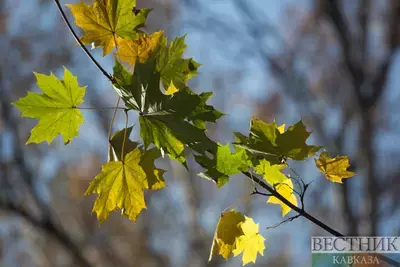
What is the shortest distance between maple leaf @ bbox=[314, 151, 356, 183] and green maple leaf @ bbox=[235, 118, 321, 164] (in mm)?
11

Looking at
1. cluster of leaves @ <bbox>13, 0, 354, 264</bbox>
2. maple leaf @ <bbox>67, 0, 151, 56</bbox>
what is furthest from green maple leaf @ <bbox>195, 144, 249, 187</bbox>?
maple leaf @ <bbox>67, 0, 151, 56</bbox>

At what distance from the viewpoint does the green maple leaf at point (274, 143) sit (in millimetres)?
353

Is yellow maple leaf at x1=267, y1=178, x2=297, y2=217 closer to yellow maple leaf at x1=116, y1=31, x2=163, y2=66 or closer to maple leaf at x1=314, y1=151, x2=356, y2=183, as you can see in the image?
maple leaf at x1=314, y1=151, x2=356, y2=183

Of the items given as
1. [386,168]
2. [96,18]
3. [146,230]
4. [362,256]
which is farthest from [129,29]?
[146,230]

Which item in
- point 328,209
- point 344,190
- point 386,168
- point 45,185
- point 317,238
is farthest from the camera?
point 45,185

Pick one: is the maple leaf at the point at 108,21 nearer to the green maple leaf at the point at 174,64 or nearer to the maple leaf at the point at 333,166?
the green maple leaf at the point at 174,64

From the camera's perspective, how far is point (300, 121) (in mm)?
380

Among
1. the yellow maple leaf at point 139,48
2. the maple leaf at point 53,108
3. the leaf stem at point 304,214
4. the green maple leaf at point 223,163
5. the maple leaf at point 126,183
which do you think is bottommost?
the leaf stem at point 304,214

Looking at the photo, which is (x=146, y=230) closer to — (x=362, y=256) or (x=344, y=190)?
(x=344, y=190)

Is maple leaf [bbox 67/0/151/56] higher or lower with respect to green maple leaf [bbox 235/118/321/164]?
higher

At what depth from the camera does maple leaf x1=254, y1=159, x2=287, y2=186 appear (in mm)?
354

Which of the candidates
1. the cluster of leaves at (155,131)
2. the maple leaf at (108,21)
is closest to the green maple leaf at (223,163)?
the cluster of leaves at (155,131)

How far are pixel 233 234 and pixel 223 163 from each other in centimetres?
6

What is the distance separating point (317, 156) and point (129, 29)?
160 millimetres
